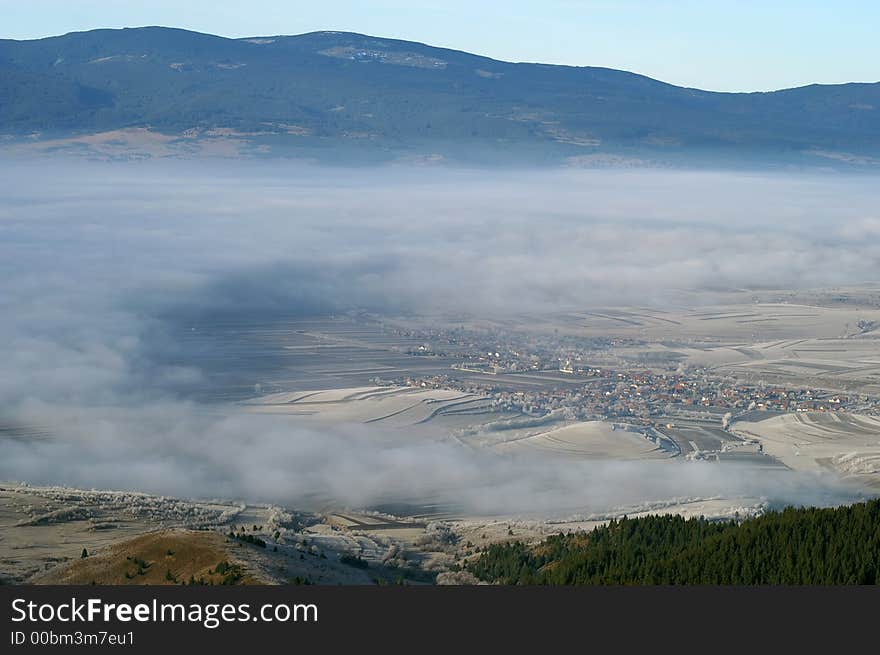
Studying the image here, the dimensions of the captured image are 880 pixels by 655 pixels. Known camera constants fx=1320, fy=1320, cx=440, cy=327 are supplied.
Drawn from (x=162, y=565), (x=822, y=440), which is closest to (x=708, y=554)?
(x=162, y=565)

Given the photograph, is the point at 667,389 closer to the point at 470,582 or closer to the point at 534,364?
the point at 534,364

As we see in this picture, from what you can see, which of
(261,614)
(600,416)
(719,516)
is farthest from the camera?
(600,416)

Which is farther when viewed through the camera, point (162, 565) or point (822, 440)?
point (822, 440)

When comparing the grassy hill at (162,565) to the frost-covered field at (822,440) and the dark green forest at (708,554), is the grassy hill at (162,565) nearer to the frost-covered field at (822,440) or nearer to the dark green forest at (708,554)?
the dark green forest at (708,554)

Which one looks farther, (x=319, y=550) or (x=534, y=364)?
(x=534, y=364)

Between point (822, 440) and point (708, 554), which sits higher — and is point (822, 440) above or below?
below

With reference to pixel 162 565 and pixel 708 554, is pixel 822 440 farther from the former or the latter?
pixel 162 565

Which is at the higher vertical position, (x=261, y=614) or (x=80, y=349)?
(x=261, y=614)

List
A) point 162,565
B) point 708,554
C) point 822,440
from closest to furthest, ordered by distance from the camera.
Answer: point 162,565, point 708,554, point 822,440

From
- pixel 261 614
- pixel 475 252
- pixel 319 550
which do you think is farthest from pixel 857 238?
pixel 261 614
